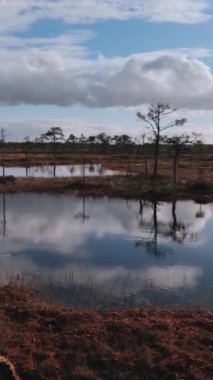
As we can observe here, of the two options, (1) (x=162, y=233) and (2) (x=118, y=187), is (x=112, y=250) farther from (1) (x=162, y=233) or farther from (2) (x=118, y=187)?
(2) (x=118, y=187)

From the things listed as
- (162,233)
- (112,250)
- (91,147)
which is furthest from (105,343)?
(91,147)

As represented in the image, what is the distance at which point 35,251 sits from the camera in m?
23.4

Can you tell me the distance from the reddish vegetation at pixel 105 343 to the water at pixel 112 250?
82.8 inches

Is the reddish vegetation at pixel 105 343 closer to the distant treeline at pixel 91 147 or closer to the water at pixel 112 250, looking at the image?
the water at pixel 112 250

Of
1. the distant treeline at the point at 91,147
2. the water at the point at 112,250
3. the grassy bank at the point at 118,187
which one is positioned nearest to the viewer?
the water at the point at 112,250

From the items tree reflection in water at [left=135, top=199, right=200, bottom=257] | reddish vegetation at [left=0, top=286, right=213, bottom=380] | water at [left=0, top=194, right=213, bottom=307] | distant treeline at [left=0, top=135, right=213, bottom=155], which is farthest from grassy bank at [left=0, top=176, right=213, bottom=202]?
distant treeline at [left=0, top=135, right=213, bottom=155]

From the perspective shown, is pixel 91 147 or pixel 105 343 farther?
pixel 91 147

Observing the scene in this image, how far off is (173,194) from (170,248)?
1965cm

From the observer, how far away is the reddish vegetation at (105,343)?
992cm

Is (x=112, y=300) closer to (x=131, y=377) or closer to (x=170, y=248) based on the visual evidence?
(x=131, y=377)

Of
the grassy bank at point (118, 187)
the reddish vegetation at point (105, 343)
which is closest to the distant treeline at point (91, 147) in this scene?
the grassy bank at point (118, 187)

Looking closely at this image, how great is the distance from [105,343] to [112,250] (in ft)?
41.8

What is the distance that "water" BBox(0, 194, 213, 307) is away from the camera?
54.4 ft

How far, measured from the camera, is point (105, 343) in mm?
11031
